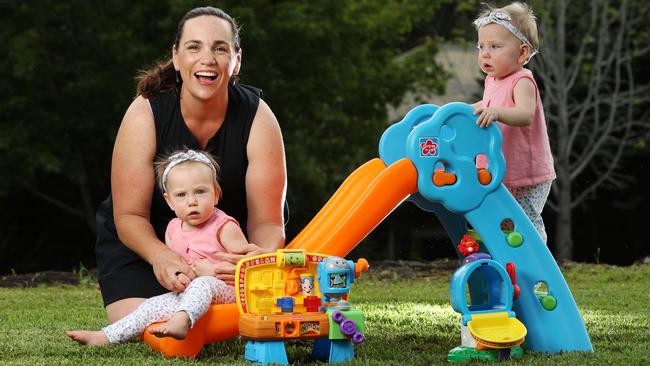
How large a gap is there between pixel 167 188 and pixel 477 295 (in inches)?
54.0

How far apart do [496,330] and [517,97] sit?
100 centimetres

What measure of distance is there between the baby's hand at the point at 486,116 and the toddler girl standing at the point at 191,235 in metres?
1.04

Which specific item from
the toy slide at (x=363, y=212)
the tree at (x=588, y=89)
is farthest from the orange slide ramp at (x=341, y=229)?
the tree at (x=588, y=89)

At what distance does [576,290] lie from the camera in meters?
7.08

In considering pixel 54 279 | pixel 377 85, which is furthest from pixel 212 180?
pixel 377 85

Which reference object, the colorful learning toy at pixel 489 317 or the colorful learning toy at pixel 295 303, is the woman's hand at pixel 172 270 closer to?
the colorful learning toy at pixel 295 303

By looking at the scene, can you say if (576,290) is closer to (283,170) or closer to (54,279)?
(283,170)

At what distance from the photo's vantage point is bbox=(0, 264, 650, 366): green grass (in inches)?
156

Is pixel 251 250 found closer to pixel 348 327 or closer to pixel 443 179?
pixel 348 327

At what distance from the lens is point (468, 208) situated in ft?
13.7

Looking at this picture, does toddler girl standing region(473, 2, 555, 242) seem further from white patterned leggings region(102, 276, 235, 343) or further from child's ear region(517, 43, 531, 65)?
white patterned leggings region(102, 276, 235, 343)

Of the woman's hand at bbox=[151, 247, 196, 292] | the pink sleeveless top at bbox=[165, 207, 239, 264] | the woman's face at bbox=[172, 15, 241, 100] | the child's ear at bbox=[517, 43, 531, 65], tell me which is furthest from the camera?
the child's ear at bbox=[517, 43, 531, 65]

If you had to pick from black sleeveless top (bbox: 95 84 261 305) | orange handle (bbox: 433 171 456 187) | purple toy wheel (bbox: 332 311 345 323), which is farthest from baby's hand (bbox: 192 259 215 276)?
orange handle (bbox: 433 171 456 187)

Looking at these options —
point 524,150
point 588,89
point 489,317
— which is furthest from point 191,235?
point 588,89
